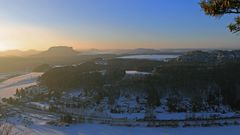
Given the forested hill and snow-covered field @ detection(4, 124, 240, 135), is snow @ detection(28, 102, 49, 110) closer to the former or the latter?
the forested hill

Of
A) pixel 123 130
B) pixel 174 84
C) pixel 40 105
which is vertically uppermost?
pixel 174 84

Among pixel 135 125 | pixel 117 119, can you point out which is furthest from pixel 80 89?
pixel 135 125

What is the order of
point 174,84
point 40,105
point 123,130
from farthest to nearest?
point 174,84, point 40,105, point 123,130

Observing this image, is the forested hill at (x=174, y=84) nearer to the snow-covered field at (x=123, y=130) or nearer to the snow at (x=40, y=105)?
the snow at (x=40, y=105)

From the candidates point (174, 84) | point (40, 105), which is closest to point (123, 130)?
point (40, 105)

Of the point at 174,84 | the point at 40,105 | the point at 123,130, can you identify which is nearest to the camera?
the point at 123,130

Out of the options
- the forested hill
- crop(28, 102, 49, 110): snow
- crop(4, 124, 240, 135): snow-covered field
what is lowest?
crop(28, 102, 49, 110): snow

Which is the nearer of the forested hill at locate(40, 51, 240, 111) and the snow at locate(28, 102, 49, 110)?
the snow at locate(28, 102, 49, 110)

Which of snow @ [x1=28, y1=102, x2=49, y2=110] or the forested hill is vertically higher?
the forested hill

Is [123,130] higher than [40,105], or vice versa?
[123,130]

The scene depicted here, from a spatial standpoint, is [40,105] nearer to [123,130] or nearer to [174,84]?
[123,130]

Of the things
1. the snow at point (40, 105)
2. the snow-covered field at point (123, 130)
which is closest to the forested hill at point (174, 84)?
the snow at point (40, 105)

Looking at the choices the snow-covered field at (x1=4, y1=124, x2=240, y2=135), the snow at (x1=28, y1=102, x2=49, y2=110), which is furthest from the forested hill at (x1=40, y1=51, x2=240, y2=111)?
the snow-covered field at (x1=4, y1=124, x2=240, y2=135)
